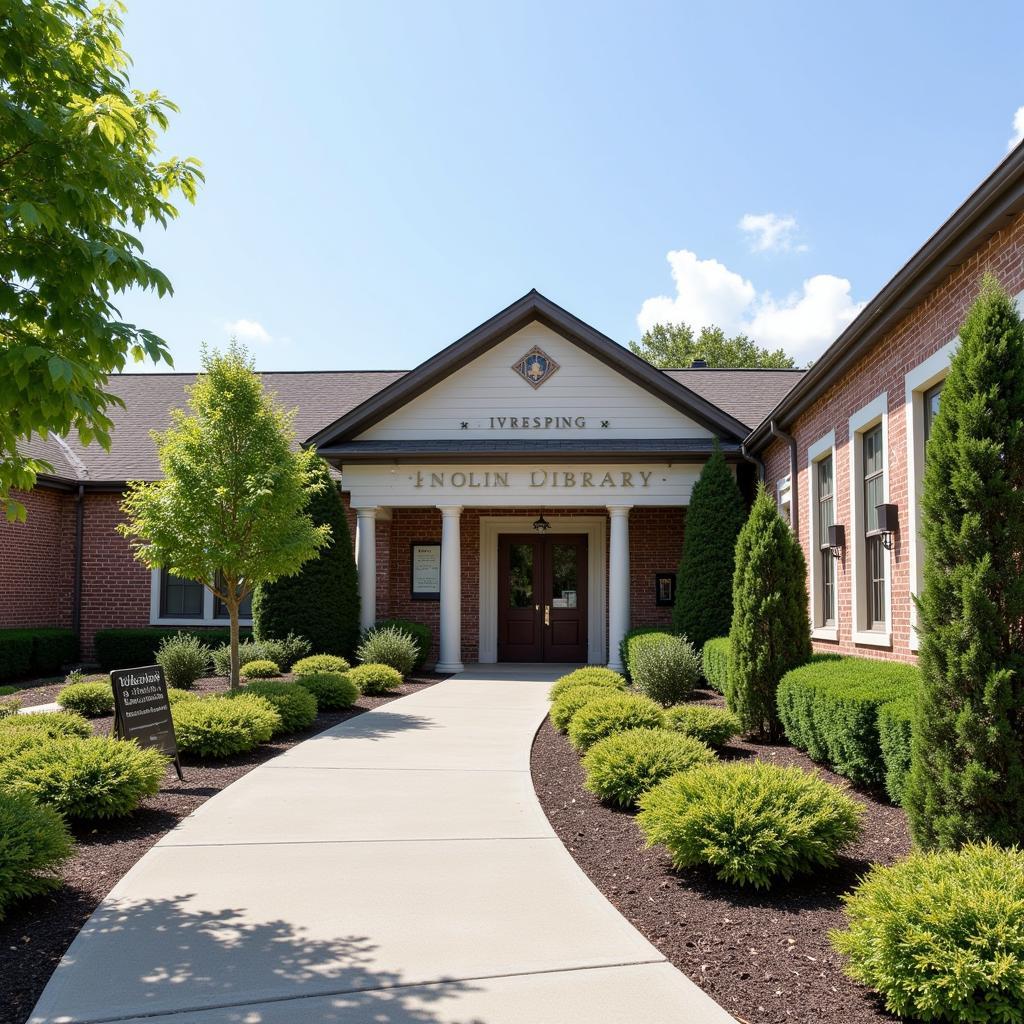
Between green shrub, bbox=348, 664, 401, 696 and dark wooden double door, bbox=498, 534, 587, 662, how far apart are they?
17.5 feet

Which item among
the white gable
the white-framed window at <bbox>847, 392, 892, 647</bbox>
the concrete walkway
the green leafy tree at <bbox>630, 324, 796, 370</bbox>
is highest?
the green leafy tree at <bbox>630, 324, 796, 370</bbox>

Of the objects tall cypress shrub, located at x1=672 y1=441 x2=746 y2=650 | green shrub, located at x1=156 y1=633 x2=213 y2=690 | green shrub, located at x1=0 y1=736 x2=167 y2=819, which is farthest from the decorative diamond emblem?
green shrub, located at x1=0 y1=736 x2=167 y2=819

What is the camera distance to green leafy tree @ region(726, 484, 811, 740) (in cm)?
921

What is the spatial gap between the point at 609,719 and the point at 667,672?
3112mm

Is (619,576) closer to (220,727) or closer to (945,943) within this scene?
(220,727)

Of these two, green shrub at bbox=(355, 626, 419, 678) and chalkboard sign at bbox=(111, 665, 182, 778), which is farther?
green shrub at bbox=(355, 626, 419, 678)

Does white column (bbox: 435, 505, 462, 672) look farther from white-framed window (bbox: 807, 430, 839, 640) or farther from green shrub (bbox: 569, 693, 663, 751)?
green shrub (bbox: 569, 693, 663, 751)

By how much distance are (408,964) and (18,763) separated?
3723 mm

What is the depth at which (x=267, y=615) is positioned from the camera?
49.9 feet

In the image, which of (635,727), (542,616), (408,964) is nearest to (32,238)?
(408,964)

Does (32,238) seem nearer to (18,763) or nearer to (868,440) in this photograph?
(18,763)

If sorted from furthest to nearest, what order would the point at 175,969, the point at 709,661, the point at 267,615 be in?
1. the point at 267,615
2. the point at 709,661
3. the point at 175,969

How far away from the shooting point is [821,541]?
1209cm

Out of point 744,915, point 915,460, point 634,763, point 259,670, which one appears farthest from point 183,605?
point 744,915
